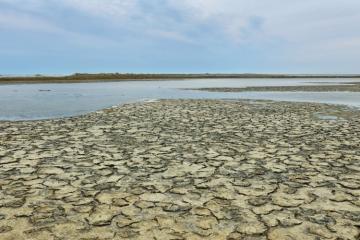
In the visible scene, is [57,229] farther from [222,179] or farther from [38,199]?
[222,179]

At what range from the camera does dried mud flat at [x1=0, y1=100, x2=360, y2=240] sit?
4.64m

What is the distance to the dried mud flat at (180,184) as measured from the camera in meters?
4.64

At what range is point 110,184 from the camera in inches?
247

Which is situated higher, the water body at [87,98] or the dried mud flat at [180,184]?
the dried mud flat at [180,184]

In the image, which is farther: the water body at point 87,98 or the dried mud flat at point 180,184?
the water body at point 87,98

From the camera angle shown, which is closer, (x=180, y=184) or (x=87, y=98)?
(x=180, y=184)

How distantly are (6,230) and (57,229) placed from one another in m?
0.60

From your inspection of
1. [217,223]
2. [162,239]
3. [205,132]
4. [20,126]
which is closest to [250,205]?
[217,223]

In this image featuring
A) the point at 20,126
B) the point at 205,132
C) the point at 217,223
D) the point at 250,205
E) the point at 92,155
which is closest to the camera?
the point at 217,223

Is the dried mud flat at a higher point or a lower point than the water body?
higher

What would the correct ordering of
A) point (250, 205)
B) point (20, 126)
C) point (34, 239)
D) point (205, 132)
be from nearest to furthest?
1. point (34, 239)
2. point (250, 205)
3. point (205, 132)
4. point (20, 126)

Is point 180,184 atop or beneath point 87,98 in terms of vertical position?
atop

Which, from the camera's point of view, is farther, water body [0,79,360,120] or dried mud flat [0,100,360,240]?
water body [0,79,360,120]

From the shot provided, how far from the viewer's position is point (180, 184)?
6.25 meters
